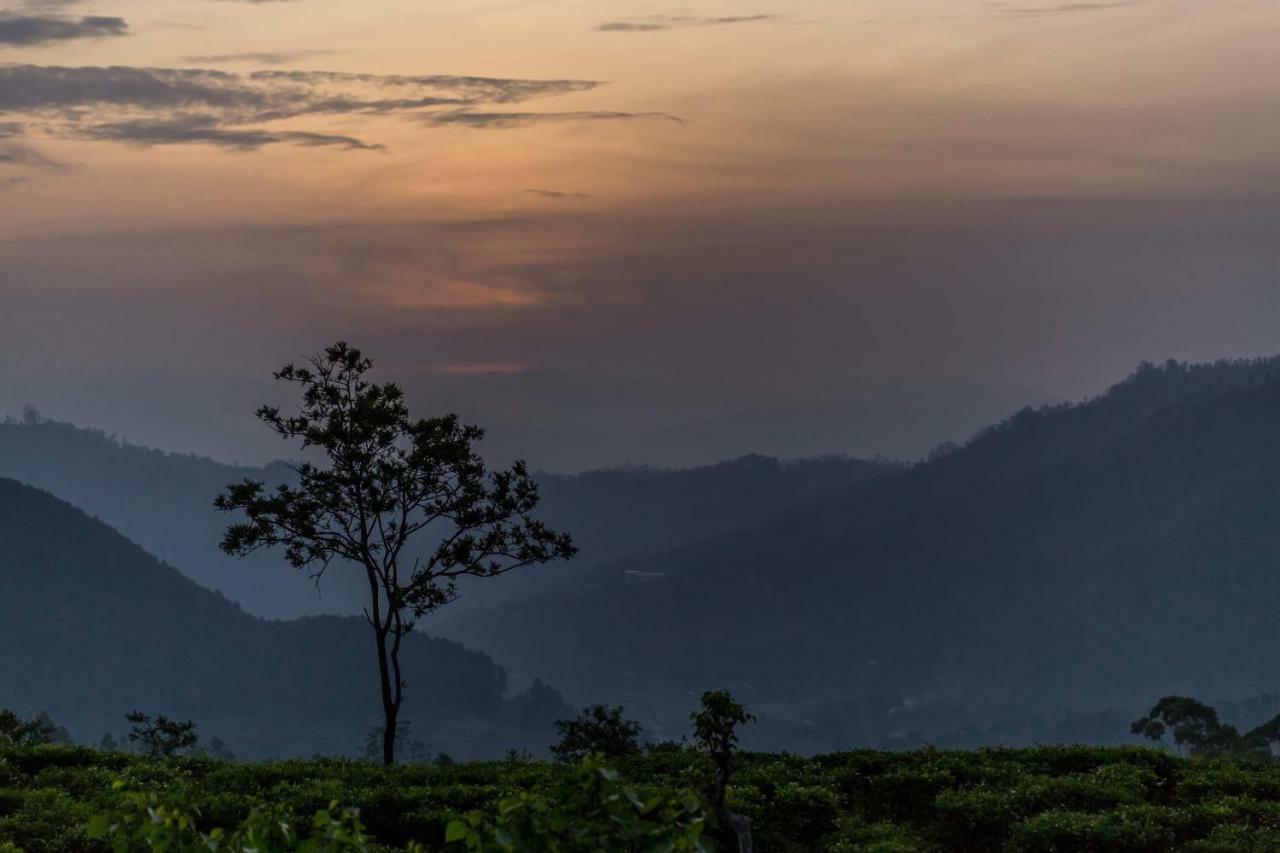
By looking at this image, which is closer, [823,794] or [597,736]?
[823,794]

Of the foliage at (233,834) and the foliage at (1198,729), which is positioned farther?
the foliage at (1198,729)

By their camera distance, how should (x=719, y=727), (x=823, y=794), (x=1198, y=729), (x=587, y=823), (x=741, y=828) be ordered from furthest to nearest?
(x=1198, y=729)
(x=823, y=794)
(x=719, y=727)
(x=741, y=828)
(x=587, y=823)

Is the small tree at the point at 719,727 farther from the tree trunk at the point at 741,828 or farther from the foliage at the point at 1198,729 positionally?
the foliage at the point at 1198,729

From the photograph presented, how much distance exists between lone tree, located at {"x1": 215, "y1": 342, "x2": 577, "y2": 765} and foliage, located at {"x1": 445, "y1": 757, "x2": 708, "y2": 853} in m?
14.8

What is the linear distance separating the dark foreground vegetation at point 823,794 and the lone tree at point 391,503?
16.1ft

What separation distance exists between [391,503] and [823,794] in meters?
10.3

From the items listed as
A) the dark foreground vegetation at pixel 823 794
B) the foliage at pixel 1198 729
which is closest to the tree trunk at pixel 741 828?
the dark foreground vegetation at pixel 823 794

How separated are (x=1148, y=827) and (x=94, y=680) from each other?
207m

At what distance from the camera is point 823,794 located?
16.2 meters

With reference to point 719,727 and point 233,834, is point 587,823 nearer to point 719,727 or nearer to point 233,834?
point 233,834

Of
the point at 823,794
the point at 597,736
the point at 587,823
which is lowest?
the point at 823,794

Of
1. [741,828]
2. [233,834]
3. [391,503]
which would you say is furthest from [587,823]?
[391,503]

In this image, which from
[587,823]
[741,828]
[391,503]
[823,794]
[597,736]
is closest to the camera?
[587,823]

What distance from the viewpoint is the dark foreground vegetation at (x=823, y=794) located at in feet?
48.4
